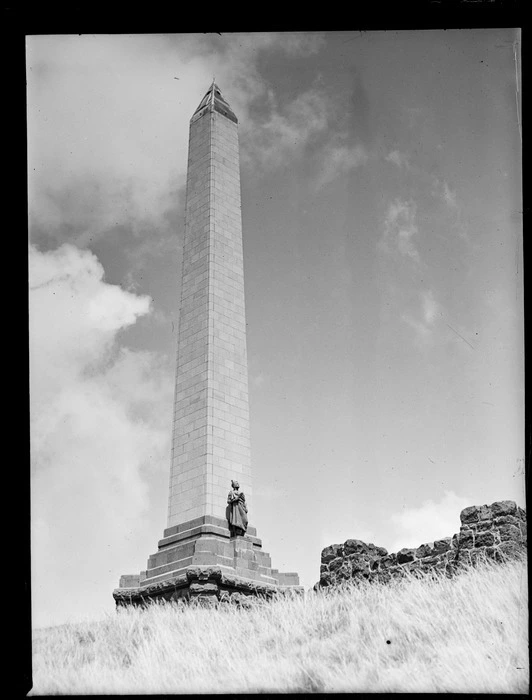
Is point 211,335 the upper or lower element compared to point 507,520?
upper

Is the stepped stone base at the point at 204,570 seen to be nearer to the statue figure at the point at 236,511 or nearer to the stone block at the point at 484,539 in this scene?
the statue figure at the point at 236,511

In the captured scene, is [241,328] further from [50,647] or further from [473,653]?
[473,653]

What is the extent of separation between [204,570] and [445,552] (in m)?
5.11

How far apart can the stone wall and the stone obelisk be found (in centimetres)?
257

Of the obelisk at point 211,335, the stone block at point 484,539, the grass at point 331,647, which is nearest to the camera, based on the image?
the grass at point 331,647

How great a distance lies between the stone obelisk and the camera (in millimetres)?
16875

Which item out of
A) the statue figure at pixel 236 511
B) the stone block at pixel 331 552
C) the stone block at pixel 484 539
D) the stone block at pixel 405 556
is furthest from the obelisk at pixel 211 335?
the stone block at pixel 484 539

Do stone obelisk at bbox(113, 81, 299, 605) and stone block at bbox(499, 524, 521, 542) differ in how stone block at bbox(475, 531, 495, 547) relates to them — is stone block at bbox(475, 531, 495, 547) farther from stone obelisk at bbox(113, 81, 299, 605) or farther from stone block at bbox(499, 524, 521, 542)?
stone obelisk at bbox(113, 81, 299, 605)

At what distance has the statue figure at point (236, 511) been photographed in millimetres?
17531

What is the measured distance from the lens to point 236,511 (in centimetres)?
1762

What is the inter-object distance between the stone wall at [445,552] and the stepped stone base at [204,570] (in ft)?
6.58

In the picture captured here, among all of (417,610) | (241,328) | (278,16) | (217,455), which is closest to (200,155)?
(241,328)

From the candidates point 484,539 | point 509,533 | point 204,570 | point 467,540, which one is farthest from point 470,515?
point 204,570

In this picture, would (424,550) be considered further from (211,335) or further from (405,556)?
(211,335)
